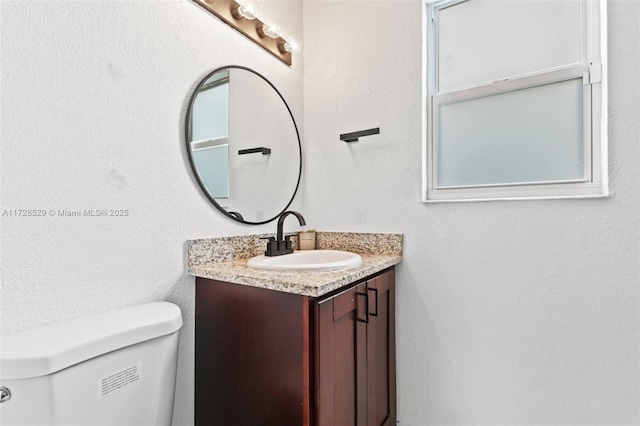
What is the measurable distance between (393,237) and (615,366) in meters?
0.90

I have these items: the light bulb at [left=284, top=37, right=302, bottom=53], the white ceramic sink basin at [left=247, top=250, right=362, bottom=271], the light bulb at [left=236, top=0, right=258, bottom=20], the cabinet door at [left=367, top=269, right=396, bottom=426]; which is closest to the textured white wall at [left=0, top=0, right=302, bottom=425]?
the light bulb at [left=236, top=0, right=258, bottom=20]

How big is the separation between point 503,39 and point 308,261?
1297mm

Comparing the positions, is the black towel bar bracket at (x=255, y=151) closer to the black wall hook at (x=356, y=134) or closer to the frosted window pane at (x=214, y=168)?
the frosted window pane at (x=214, y=168)

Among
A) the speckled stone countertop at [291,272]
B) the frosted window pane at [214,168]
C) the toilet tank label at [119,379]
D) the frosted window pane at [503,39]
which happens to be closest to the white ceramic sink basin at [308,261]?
the speckled stone countertop at [291,272]

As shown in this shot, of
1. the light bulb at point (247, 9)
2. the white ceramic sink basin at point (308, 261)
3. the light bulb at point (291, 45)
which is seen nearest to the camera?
the white ceramic sink basin at point (308, 261)

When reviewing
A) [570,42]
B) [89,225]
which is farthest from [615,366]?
[89,225]

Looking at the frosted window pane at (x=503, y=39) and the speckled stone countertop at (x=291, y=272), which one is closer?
the speckled stone countertop at (x=291, y=272)

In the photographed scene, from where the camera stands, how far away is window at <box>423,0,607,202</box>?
1.23 meters

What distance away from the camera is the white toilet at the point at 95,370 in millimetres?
692

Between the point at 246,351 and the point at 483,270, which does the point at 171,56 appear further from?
the point at 483,270

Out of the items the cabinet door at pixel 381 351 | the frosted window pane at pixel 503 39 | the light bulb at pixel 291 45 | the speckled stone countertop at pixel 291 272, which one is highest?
the light bulb at pixel 291 45

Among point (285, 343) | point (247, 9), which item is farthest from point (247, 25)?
point (285, 343)

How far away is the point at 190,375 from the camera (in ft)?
3.92

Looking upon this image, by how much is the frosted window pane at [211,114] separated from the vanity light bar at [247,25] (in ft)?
0.92
